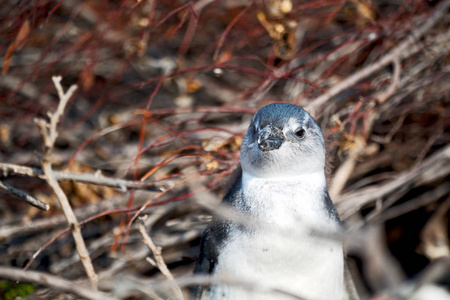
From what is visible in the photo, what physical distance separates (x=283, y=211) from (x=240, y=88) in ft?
8.74

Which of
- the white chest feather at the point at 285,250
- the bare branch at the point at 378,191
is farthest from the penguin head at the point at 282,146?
the bare branch at the point at 378,191

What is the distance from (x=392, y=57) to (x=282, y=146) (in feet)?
4.49

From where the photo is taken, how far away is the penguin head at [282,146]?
2623mm

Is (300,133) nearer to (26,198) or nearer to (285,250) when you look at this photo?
(285,250)

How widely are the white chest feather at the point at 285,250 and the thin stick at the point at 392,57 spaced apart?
0.99 m

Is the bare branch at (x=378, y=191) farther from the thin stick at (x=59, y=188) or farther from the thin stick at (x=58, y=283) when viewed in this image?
the thin stick at (x=58, y=283)

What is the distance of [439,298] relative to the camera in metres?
1.53

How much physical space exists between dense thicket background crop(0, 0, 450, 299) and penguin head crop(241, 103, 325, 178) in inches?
15.6

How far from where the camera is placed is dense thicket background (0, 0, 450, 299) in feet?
11.3

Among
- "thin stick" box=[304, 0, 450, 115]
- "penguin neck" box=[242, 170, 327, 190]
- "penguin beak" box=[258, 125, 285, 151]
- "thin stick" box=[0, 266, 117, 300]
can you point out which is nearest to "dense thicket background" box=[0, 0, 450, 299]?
"thin stick" box=[304, 0, 450, 115]

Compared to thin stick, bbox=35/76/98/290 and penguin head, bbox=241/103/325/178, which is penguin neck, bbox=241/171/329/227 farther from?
thin stick, bbox=35/76/98/290

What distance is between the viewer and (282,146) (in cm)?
266

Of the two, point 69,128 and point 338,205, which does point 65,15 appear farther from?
point 338,205

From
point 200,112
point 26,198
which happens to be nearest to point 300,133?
point 26,198
